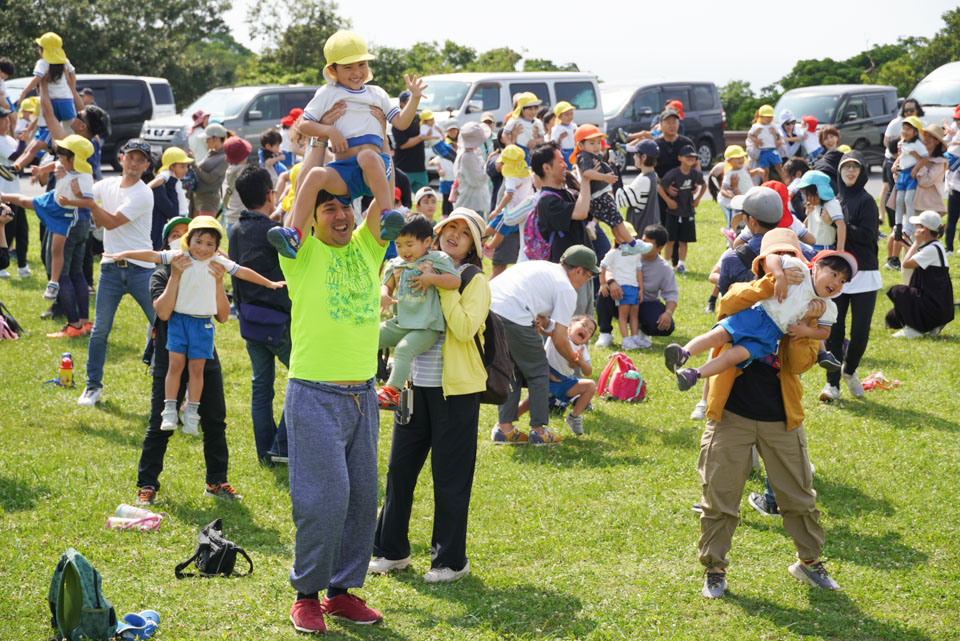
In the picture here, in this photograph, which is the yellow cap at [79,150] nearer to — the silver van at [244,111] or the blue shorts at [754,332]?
the blue shorts at [754,332]

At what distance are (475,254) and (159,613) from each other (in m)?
2.47

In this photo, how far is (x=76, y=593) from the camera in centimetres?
429

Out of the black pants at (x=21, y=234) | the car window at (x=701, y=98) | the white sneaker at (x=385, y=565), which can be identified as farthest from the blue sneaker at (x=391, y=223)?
the car window at (x=701, y=98)

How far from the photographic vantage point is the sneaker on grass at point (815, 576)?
524 centimetres

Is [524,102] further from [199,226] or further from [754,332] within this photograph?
[754,332]

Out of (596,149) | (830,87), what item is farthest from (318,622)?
(830,87)

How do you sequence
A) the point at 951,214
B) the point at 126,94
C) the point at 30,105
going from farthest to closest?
the point at 126,94 → the point at 951,214 → the point at 30,105

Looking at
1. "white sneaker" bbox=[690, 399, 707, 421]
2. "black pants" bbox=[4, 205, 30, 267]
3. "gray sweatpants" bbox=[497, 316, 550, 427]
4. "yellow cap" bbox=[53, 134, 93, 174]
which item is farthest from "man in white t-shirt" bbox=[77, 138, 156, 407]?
"black pants" bbox=[4, 205, 30, 267]

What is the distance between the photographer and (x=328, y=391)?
439 centimetres

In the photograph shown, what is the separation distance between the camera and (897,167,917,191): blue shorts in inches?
549

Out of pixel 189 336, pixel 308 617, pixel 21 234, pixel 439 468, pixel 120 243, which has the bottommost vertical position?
pixel 308 617

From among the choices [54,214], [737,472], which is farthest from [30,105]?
[737,472]

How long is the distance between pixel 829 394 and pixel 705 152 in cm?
1626

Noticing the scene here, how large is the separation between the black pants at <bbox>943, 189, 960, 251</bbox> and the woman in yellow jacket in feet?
37.5
